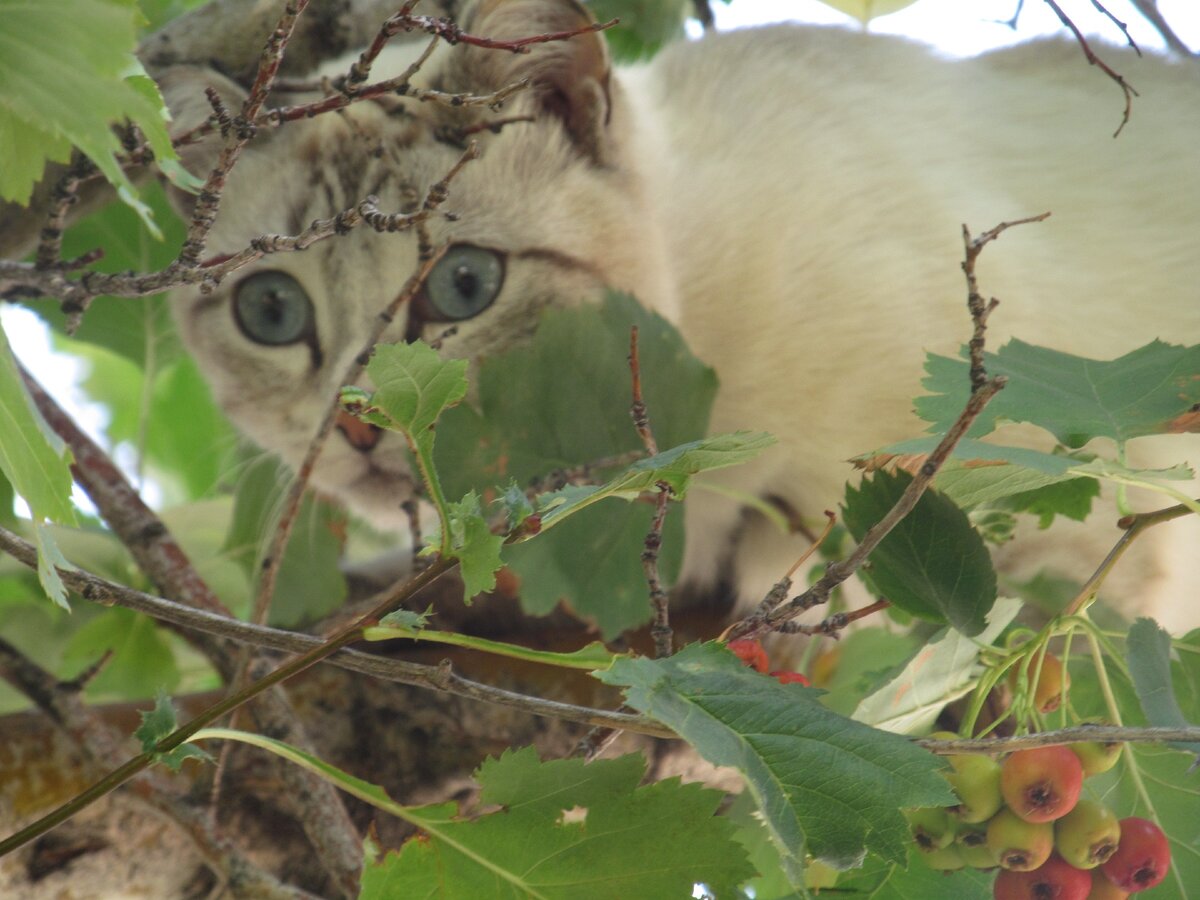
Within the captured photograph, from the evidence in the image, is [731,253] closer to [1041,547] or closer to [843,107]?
[843,107]

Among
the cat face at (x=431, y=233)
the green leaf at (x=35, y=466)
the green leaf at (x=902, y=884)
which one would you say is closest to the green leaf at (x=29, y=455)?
the green leaf at (x=35, y=466)

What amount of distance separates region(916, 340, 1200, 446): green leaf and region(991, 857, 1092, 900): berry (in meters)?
0.29

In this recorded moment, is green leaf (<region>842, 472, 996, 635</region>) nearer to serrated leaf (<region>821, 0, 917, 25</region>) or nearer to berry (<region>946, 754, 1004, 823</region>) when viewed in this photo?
berry (<region>946, 754, 1004, 823</region>)

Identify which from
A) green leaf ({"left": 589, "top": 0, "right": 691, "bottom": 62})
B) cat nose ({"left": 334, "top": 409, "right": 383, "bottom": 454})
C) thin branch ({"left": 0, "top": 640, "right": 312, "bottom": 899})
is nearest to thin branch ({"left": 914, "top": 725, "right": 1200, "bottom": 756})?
thin branch ({"left": 0, "top": 640, "right": 312, "bottom": 899})

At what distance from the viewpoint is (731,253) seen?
1666mm

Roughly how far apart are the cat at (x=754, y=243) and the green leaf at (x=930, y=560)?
2.25ft

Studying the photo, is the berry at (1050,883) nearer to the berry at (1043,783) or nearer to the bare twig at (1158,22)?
the berry at (1043,783)

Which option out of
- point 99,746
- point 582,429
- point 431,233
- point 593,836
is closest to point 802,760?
point 593,836

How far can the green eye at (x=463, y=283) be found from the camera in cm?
161

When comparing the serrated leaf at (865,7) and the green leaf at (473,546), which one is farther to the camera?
the serrated leaf at (865,7)

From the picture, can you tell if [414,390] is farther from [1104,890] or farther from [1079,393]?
[1104,890]

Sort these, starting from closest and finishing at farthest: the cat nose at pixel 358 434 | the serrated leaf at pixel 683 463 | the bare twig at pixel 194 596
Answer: the serrated leaf at pixel 683 463 → the bare twig at pixel 194 596 → the cat nose at pixel 358 434

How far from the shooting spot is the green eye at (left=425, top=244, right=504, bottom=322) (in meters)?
1.61

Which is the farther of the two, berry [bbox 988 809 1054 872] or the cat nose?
the cat nose
